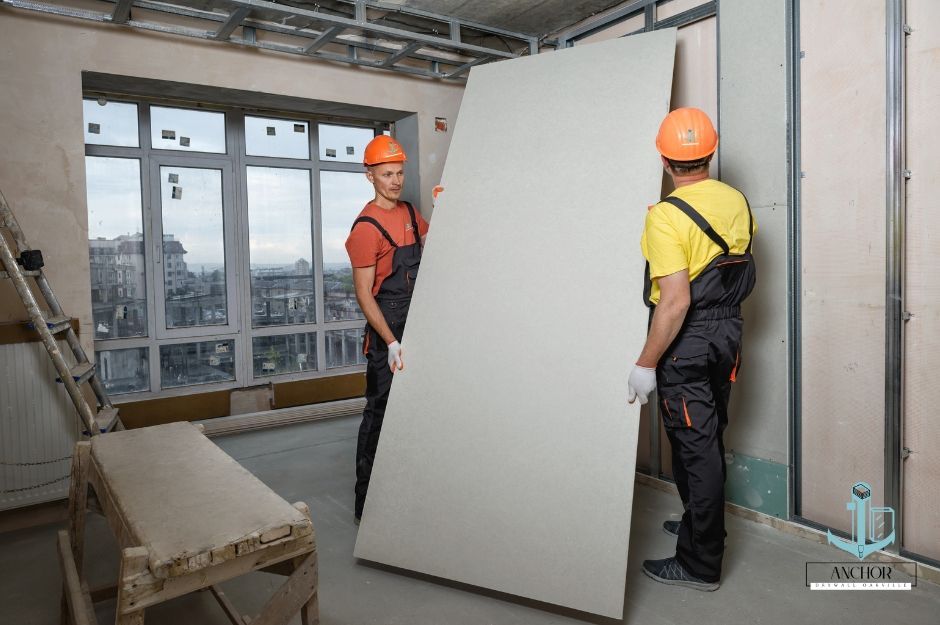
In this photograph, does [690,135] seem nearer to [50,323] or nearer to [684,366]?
[684,366]

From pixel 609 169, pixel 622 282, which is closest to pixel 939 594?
pixel 622 282

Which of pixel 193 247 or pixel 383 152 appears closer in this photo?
pixel 383 152

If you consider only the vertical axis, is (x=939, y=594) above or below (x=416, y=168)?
below

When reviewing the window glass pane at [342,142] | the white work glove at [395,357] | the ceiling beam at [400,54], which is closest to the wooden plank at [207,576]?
the white work glove at [395,357]

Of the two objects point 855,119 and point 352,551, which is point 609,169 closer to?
point 855,119

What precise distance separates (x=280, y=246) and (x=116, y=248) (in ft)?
3.80

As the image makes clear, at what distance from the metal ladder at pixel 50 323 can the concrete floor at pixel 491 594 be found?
542 mm

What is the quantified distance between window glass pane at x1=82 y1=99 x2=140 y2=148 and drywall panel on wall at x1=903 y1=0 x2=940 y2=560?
14.6ft

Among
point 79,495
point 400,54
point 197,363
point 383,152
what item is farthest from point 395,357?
point 197,363

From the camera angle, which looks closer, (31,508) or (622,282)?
(622,282)

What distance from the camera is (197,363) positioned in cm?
464

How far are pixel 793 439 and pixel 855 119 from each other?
49.5 inches

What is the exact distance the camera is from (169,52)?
3613mm

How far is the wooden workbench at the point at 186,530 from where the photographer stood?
4.26 feet
